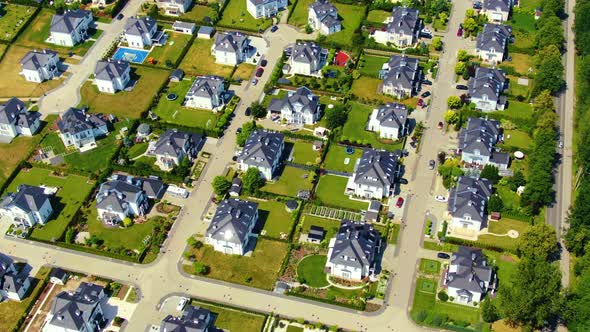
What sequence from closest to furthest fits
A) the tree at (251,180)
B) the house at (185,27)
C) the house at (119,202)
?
1. the house at (119,202)
2. the tree at (251,180)
3. the house at (185,27)

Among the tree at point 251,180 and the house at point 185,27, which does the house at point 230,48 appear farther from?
the tree at point 251,180

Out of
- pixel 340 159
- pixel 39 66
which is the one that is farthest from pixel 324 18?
pixel 39 66

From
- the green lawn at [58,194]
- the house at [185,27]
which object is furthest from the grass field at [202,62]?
the green lawn at [58,194]

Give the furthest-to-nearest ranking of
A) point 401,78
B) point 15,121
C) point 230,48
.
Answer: point 230,48 → point 401,78 → point 15,121

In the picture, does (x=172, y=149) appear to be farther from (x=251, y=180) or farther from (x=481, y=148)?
(x=481, y=148)

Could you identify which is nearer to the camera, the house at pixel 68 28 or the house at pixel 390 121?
the house at pixel 390 121

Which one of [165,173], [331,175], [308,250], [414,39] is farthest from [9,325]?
[414,39]

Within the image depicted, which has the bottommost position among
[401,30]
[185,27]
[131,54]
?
[131,54]
